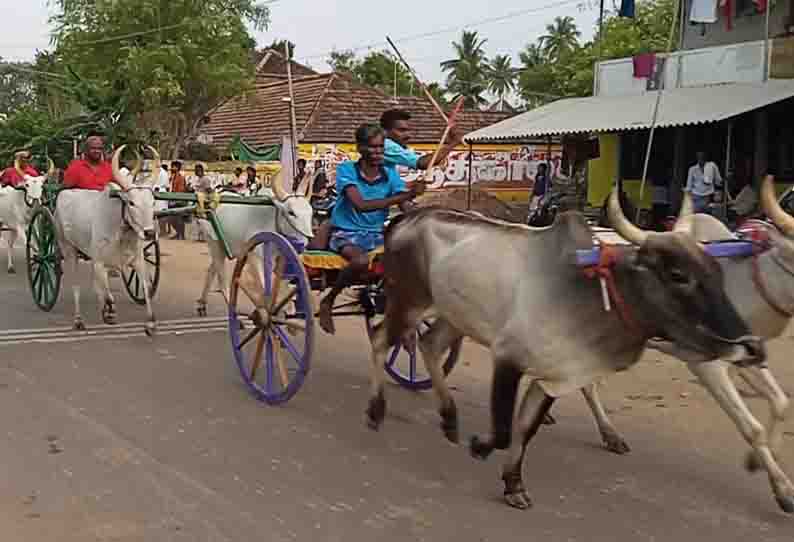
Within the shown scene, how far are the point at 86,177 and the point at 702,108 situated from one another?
10254mm

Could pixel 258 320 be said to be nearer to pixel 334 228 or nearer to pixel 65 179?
pixel 334 228

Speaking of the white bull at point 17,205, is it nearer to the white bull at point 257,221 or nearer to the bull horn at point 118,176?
the white bull at point 257,221

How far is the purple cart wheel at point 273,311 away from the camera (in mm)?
6789

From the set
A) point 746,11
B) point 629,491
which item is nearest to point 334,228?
point 629,491

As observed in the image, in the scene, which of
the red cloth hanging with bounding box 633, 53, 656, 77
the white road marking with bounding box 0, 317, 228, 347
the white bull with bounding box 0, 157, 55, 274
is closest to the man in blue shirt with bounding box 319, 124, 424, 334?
the white road marking with bounding box 0, 317, 228, 347

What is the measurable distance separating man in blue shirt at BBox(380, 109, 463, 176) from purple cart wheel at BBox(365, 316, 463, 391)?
117 cm

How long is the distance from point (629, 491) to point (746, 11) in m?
16.2

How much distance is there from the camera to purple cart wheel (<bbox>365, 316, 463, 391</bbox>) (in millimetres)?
7211

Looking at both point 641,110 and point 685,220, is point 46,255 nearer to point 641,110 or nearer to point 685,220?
point 685,220

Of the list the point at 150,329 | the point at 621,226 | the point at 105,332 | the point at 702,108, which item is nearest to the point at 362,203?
the point at 621,226

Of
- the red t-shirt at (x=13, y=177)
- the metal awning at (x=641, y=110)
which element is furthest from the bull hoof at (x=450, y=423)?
the red t-shirt at (x=13, y=177)

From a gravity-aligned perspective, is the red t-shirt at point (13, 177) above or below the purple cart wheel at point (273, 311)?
above

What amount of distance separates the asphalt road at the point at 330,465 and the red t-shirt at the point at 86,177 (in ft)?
8.65

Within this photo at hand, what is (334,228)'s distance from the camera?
7125 millimetres
